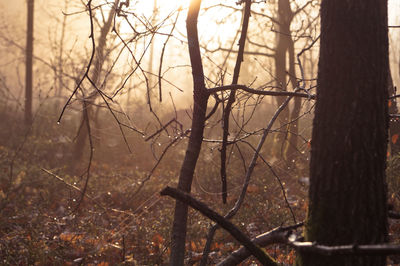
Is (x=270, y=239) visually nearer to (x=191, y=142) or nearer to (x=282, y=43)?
(x=191, y=142)

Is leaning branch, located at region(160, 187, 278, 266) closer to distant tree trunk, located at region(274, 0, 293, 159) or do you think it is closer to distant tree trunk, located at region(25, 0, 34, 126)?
distant tree trunk, located at region(274, 0, 293, 159)

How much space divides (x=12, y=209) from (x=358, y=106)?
6846 mm

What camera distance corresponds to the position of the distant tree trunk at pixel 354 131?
1430 mm

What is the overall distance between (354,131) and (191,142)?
0.78m

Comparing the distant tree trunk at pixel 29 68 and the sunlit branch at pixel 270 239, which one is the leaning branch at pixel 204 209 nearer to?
the sunlit branch at pixel 270 239

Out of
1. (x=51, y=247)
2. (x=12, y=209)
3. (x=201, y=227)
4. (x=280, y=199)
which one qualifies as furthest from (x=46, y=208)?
(x=280, y=199)

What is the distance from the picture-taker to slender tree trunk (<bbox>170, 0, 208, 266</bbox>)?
186 centimetres

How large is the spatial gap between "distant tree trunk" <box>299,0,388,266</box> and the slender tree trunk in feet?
2.08

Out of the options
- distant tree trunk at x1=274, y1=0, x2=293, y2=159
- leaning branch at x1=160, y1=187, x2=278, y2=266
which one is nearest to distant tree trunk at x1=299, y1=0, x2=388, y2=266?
leaning branch at x1=160, y1=187, x2=278, y2=266

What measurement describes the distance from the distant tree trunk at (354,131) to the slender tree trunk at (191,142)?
2.08 ft

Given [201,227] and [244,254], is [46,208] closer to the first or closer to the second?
[201,227]

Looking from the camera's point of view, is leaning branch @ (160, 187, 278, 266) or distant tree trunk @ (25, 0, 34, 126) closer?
leaning branch @ (160, 187, 278, 266)

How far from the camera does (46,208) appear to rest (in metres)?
7.26

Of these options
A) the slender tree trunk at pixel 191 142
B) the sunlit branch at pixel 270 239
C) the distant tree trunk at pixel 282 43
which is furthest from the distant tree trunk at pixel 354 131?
the distant tree trunk at pixel 282 43
